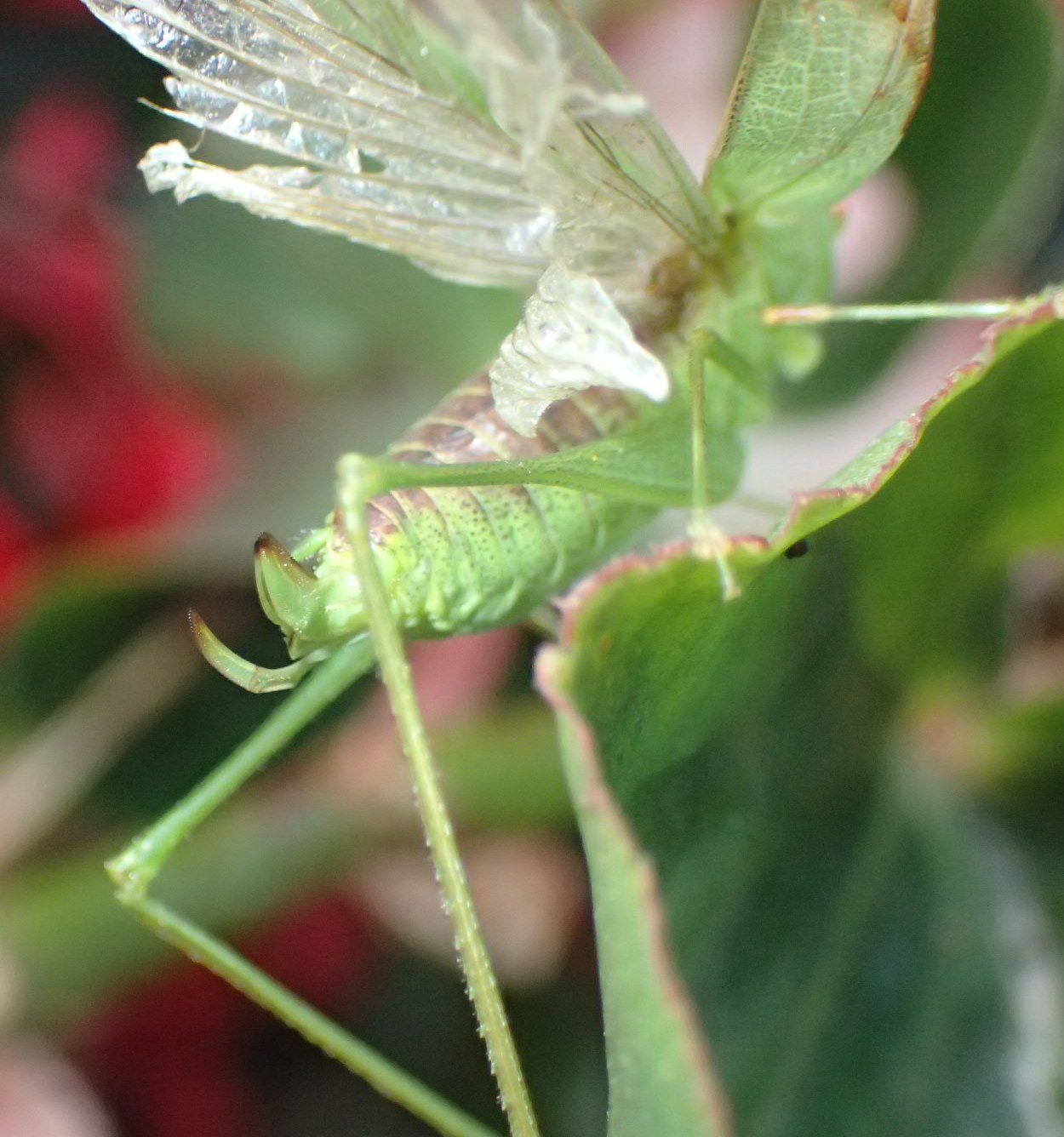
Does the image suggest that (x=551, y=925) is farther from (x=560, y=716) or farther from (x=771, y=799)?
(x=560, y=716)

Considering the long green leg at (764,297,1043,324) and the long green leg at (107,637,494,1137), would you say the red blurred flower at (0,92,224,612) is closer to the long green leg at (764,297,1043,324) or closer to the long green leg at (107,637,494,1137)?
the long green leg at (107,637,494,1137)

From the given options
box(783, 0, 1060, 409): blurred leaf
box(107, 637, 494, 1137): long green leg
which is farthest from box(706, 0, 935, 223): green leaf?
box(107, 637, 494, 1137): long green leg

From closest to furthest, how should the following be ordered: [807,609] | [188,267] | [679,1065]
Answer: [679,1065] → [807,609] → [188,267]

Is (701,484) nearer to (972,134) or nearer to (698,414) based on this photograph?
(698,414)

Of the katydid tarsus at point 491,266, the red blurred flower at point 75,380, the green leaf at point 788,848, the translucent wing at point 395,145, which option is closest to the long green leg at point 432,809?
the katydid tarsus at point 491,266

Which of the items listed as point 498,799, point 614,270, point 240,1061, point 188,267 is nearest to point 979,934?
point 498,799

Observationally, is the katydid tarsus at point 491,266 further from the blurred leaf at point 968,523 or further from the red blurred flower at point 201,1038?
the red blurred flower at point 201,1038
